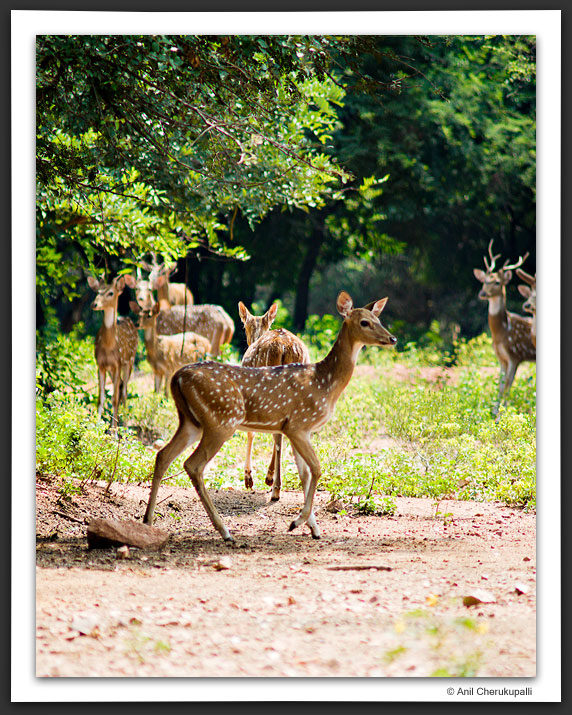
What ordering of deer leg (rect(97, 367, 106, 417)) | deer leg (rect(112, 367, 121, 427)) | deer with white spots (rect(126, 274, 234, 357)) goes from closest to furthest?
deer leg (rect(97, 367, 106, 417)) → deer leg (rect(112, 367, 121, 427)) → deer with white spots (rect(126, 274, 234, 357))

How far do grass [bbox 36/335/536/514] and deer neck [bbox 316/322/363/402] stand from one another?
4.14 feet

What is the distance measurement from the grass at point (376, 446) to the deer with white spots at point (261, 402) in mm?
1061

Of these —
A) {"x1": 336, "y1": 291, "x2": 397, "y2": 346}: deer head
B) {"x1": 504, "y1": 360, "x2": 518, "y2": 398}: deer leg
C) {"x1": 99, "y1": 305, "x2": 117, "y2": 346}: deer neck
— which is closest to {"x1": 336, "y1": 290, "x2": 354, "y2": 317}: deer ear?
{"x1": 336, "y1": 291, "x2": 397, "y2": 346}: deer head

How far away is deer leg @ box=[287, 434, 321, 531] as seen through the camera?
5770mm

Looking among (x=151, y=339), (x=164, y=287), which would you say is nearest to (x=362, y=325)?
(x=151, y=339)

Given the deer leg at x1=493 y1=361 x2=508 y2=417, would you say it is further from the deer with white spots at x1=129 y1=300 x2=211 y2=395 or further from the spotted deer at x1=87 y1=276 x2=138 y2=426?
the spotted deer at x1=87 y1=276 x2=138 y2=426

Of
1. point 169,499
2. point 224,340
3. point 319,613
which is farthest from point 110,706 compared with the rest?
point 224,340

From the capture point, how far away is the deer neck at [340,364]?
599 centimetres

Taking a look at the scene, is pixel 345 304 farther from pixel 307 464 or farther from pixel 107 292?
pixel 107 292

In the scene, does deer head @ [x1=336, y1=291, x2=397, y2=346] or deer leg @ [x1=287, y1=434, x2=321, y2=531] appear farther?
deer head @ [x1=336, y1=291, x2=397, y2=346]

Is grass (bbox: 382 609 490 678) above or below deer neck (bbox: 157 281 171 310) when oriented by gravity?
below

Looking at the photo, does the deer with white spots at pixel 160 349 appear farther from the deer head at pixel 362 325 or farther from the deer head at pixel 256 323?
the deer head at pixel 362 325
